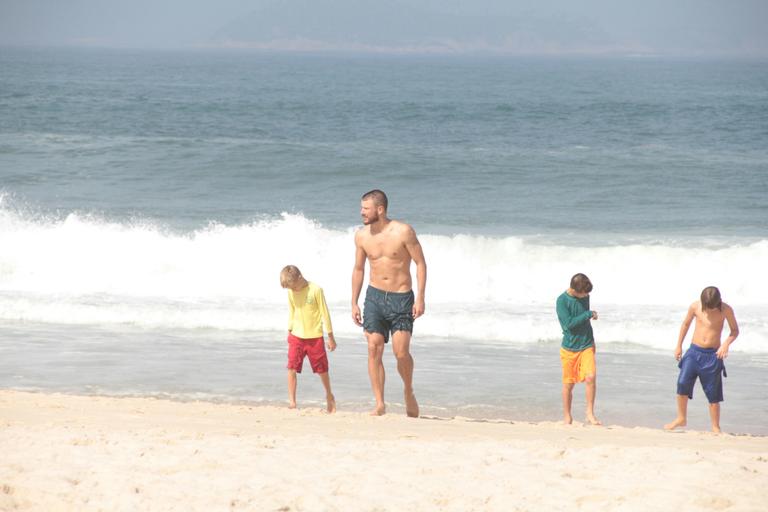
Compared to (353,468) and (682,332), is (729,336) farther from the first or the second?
(353,468)

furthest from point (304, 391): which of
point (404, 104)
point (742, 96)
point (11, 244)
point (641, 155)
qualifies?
point (742, 96)

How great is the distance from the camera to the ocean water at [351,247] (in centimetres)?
976

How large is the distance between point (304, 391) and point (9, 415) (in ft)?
9.00

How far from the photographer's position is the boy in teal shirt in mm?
7902

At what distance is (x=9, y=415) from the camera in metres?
7.39

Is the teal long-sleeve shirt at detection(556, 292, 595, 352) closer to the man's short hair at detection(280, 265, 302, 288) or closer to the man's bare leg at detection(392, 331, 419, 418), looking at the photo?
the man's bare leg at detection(392, 331, 419, 418)

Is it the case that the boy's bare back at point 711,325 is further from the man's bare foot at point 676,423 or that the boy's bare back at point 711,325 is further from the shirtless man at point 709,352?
the man's bare foot at point 676,423

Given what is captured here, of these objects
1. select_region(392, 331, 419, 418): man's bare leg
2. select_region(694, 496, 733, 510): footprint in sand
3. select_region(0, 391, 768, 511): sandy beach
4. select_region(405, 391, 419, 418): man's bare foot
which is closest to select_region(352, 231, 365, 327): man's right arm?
select_region(392, 331, 419, 418): man's bare leg

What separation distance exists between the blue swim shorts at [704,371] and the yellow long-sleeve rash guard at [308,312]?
2734 millimetres

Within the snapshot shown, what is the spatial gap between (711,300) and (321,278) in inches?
324

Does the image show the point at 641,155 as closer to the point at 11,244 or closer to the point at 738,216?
the point at 738,216

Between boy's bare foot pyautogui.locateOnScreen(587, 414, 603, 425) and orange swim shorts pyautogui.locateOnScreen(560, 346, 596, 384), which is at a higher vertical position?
orange swim shorts pyautogui.locateOnScreen(560, 346, 596, 384)

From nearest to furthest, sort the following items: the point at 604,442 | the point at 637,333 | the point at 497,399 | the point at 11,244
Answer: the point at 604,442 → the point at 497,399 → the point at 637,333 → the point at 11,244

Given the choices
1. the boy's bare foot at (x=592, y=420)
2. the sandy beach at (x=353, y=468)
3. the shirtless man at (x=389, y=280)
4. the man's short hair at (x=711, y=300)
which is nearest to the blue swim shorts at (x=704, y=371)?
the man's short hair at (x=711, y=300)
